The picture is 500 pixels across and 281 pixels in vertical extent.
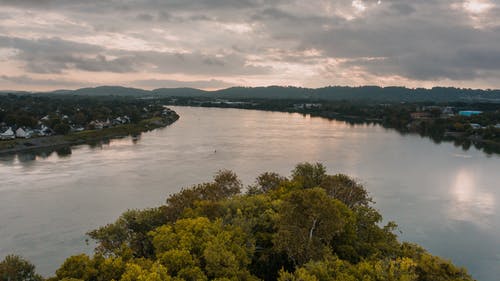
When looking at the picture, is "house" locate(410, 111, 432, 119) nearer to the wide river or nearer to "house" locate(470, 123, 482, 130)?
"house" locate(470, 123, 482, 130)

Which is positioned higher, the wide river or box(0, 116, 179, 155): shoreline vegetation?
box(0, 116, 179, 155): shoreline vegetation

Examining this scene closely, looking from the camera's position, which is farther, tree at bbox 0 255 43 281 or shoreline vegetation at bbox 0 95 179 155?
shoreline vegetation at bbox 0 95 179 155

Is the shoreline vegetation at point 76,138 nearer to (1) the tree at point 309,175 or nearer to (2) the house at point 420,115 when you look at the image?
(1) the tree at point 309,175

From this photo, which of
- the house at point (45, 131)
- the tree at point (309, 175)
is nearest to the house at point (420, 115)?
the house at point (45, 131)

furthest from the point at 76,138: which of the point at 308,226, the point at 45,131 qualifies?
the point at 308,226

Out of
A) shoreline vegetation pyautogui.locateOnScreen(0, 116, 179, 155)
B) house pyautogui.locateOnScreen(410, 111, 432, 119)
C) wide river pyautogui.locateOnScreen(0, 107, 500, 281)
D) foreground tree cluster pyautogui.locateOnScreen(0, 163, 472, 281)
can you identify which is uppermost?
house pyautogui.locateOnScreen(410, 111, 432, 119)

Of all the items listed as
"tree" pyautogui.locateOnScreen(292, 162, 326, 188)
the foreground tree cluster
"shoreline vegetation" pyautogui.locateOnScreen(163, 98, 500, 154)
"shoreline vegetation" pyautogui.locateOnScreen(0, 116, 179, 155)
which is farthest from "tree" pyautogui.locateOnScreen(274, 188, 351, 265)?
"shoreline vegetation" pyautogui.locateOnScreen(163, 98, 500, 154)
